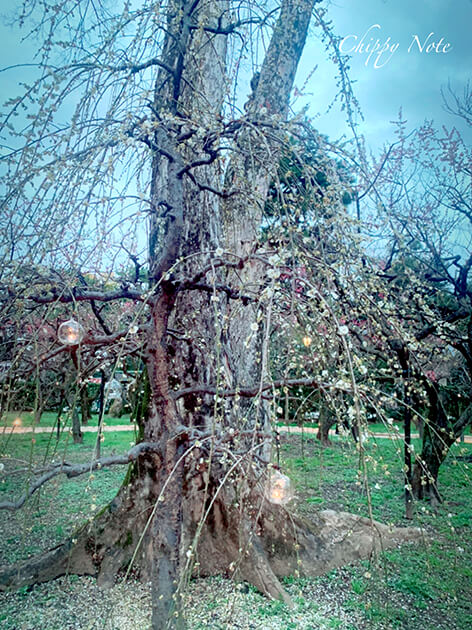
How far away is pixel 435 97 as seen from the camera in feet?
18.0

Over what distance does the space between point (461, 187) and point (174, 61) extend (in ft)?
15.3

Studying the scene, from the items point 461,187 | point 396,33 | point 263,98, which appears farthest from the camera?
point 461,187

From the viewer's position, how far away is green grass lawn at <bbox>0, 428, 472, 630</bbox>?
161 cm

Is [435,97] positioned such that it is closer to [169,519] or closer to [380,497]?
[380,497]

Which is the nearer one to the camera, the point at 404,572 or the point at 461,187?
the point at 404,572

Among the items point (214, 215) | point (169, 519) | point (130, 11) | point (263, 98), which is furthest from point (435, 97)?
point (169, 519)

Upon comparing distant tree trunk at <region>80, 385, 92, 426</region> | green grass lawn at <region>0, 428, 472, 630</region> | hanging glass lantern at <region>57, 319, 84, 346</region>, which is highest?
hanging glass lantern at <region>57, 319, 84, 346</region>

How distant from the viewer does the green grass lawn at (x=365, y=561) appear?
5.28 ft

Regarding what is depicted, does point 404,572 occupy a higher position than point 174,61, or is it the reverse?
point 174,61

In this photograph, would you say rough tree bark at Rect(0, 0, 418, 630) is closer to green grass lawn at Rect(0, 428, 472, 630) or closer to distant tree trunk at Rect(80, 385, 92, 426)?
green grass lawn at Rect(0, 428, 472, 630)

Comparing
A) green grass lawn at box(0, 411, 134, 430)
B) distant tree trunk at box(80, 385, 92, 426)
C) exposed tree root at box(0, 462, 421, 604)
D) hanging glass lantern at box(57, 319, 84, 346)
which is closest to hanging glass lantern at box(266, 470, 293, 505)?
green grass lawn at box(0, 411, 134, 430)

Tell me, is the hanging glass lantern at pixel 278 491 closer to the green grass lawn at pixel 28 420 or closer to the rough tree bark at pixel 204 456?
the green grass lawn at pixel 28 420

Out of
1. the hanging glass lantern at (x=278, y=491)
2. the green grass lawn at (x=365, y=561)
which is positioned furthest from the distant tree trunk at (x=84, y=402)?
the hanging glass lantern at (x=278, y=491)

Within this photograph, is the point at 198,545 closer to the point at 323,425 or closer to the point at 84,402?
the point at 323,425
